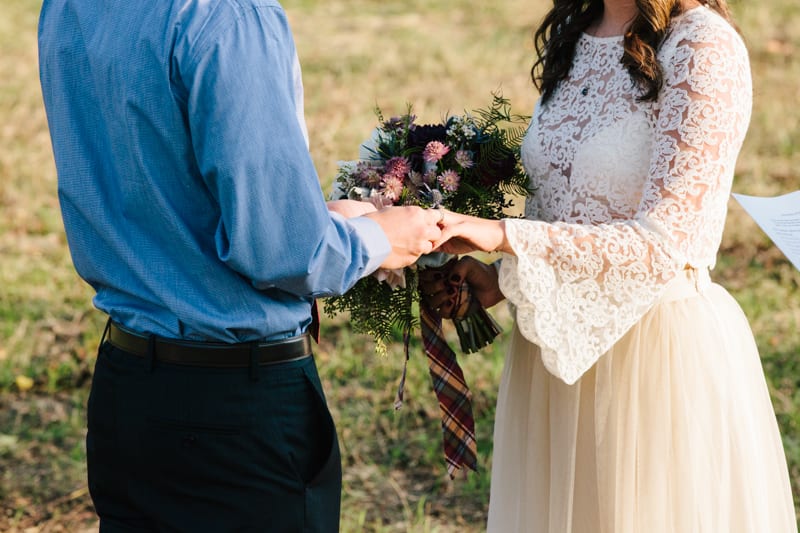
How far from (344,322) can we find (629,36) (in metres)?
3.41

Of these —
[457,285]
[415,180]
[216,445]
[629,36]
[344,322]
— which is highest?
[629,36]

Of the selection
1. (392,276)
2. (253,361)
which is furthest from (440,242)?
(253,361)

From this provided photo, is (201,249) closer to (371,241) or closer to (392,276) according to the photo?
(371,241)

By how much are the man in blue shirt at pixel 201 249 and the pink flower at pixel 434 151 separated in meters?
0.27

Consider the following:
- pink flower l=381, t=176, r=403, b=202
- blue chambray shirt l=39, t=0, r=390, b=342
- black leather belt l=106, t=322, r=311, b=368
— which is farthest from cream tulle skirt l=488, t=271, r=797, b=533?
black leather belt l=106, t=322, r=311, b=368

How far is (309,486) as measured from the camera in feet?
7.43

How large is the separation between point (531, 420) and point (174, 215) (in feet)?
4.27

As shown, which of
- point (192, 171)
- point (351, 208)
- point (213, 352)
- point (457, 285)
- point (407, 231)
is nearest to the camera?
point (192, 171)

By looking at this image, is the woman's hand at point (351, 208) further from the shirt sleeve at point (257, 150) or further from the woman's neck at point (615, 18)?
the woman's neck at point (615, 18)

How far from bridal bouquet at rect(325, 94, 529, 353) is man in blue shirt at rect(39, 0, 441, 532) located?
234 mm

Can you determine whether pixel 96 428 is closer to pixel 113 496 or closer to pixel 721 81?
pixel 113 496

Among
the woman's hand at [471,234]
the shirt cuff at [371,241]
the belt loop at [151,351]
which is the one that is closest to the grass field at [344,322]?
the woman's hand at [471,234]

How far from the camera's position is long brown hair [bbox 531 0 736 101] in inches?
101

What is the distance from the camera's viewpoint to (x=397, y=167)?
2.61 metres
